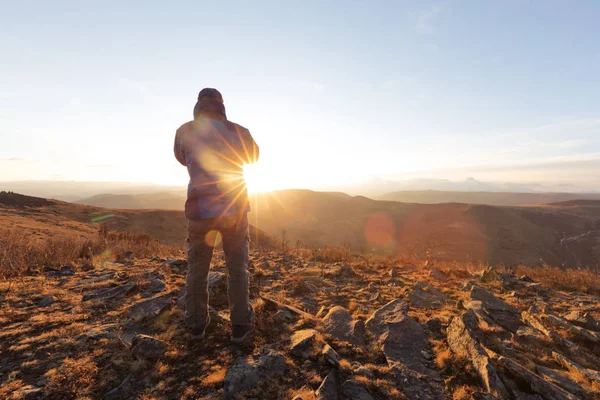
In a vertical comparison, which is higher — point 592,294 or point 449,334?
point 449,334

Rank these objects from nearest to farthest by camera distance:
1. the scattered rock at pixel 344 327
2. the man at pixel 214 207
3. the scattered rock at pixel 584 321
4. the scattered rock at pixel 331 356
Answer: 1. the scattered rock at pixel 331 356
2. the man at pixel 214 207
3. the scattered rock at pixel 344 327
4. the scattered rock at pixel 584 321

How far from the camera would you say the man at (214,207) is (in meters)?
3.15

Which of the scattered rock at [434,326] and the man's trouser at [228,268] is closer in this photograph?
the man's trouser at [228,268]

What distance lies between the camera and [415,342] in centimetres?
331

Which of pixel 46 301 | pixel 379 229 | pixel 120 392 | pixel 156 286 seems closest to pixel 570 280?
pixel 120 392

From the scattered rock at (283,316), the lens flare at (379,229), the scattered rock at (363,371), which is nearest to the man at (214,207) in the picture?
the scattered rock at (283,316)

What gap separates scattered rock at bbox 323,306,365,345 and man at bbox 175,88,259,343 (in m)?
1.05

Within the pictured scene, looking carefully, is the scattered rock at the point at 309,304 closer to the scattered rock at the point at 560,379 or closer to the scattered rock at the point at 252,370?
the scattered rock at the point at 252,370

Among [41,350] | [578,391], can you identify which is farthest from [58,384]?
[578,391]

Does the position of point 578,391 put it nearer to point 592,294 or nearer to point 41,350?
point 592,294

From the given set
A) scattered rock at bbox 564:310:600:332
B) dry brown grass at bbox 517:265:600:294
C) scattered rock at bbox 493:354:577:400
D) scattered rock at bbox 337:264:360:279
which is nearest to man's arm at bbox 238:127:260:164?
scattered rock at bbox 493:354:577:400

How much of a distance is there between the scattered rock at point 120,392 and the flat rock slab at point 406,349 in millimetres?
2467

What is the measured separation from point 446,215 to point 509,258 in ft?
81.7

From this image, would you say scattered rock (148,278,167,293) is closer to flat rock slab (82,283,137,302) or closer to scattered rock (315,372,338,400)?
flat rock slab (82,283,137,302)
